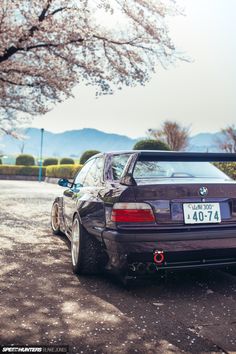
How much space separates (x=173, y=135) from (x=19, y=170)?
16.1 meters

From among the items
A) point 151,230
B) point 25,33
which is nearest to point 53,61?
point 25,33

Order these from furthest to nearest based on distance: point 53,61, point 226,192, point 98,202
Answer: point 53,61 → point 98,202 → point 226,192

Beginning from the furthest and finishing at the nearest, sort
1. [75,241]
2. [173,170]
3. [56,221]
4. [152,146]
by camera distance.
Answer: [152,146] < [56,221] < [75,241] < [173,170]

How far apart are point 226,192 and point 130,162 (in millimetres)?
945

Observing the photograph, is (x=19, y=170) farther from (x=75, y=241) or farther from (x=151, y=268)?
(x=151, y=268)

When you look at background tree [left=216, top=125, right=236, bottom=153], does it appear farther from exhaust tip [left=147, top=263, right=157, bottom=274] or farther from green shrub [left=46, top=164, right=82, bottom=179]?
exhaust tip [left=147, top=263, right=157, bottom=274]

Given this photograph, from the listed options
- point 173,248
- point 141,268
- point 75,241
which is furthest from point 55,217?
point 173,248

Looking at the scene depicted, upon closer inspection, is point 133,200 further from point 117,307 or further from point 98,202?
point 117,307

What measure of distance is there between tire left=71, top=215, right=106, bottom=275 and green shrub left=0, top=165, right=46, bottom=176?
3537cm

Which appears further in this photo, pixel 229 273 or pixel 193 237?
pixel 229 273

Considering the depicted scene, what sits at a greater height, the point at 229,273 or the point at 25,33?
the point at 25,33

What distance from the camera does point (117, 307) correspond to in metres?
3.26

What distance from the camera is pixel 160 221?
3.44 meters

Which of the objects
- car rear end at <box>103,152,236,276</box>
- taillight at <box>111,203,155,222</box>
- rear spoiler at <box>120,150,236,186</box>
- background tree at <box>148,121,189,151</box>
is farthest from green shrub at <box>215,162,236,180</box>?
background tree at <box>148,121,189,151</box>
